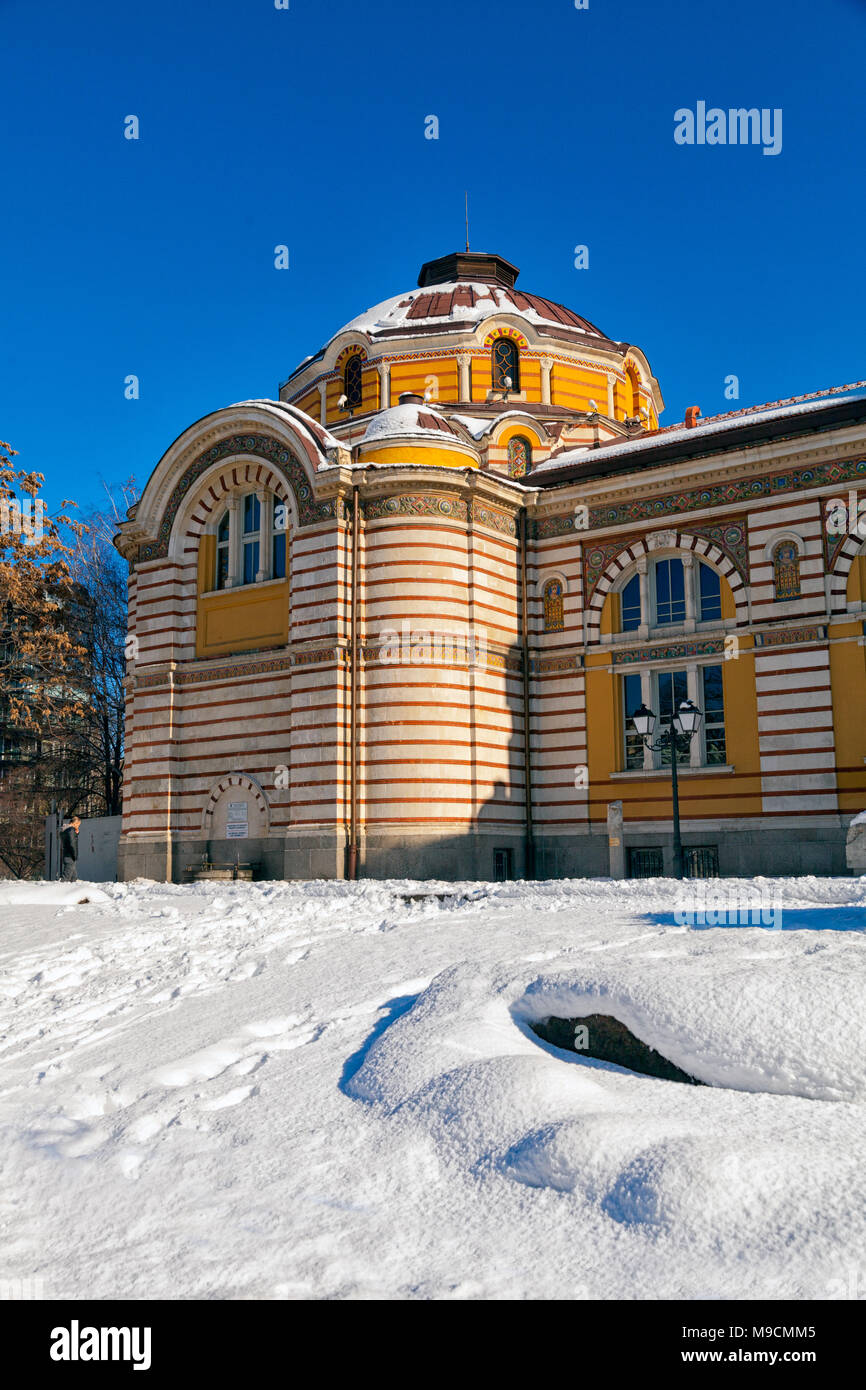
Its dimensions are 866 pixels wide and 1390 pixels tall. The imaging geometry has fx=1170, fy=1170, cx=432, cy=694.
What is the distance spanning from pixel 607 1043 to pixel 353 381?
96.9 ft

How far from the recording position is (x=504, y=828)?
2447cm

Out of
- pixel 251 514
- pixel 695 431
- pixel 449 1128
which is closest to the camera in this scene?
pixel 449 1128

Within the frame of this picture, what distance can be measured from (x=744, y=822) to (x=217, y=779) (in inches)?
443

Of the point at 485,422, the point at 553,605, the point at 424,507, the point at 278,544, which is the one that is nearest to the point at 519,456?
the point at 485,422

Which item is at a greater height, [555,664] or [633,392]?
[633,392]

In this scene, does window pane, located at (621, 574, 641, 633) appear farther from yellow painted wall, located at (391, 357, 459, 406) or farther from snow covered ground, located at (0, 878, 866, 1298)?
snow covered ground, located at (0, 878, 866, 1298)

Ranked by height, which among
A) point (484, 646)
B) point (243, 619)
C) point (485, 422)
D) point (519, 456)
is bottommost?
point (484, 646)

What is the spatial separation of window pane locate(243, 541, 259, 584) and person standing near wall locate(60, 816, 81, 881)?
881 cm

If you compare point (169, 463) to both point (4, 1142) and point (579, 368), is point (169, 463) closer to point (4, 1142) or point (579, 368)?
point (579, 368)

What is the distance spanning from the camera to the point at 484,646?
81.0 ft

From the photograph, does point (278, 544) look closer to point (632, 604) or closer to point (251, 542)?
point (251, 542)

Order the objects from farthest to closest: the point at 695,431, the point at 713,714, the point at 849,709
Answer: the point at 695,431 → the point at 713,714 → the point at 849,709

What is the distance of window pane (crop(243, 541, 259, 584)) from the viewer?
87.2 feet
